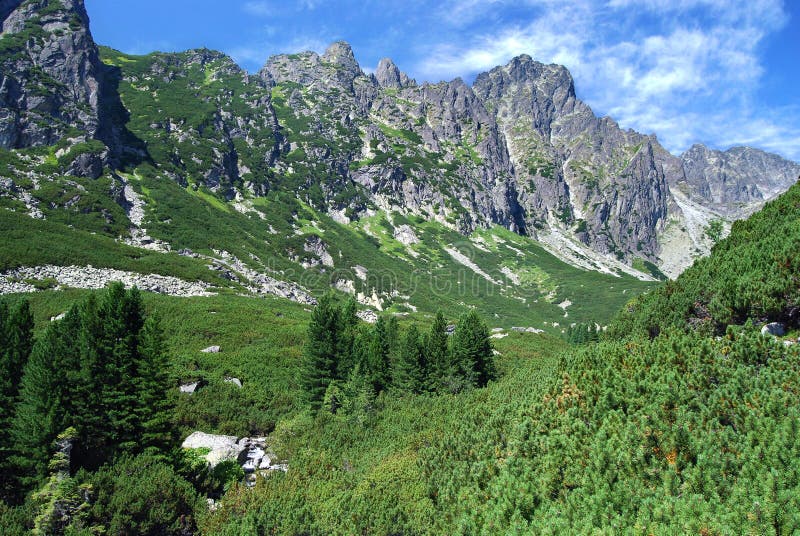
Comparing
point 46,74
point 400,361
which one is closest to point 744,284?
point 400,361

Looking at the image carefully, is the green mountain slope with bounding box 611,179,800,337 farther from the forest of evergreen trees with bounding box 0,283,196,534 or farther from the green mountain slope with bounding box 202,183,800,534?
the forest of evergreen trees with bounding box 0,283,196,534

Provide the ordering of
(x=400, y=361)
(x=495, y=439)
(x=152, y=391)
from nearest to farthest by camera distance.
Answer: (x=495, y=439)
(x=152, y=391)
(x=400, y=361)

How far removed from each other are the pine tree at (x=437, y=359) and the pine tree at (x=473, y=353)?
0.80 metres

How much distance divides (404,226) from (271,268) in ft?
323

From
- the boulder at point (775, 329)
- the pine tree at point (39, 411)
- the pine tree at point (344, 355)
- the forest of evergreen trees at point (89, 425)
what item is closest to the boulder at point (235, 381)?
the pine tree at point (344, 355)

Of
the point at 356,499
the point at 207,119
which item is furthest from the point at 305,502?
the point at 207,119

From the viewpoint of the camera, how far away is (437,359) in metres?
31.3

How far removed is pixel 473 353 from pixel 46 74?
152 metres

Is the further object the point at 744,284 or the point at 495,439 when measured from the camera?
the point at 744,284

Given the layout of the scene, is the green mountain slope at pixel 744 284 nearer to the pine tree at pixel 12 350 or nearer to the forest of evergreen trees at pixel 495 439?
the forest of evergreen trees at pixel 495 439

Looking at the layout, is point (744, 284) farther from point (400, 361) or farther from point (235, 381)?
point (235, 381)

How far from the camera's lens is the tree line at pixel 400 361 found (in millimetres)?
28656

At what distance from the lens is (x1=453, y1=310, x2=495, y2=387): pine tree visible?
102ft

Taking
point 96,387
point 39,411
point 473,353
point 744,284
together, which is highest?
point 744,284
